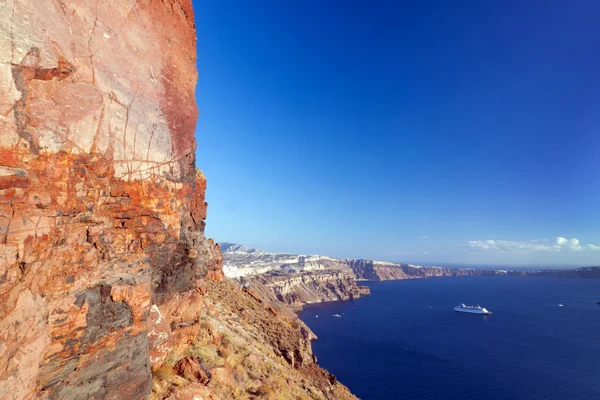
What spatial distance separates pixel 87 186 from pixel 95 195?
32 centimetres

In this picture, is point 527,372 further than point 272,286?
No

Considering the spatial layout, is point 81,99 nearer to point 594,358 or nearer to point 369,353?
point 369,353

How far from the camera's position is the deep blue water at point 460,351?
1865 inches

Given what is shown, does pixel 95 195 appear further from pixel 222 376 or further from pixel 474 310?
pixel 474 310

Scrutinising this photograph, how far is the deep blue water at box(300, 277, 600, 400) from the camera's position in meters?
47.4

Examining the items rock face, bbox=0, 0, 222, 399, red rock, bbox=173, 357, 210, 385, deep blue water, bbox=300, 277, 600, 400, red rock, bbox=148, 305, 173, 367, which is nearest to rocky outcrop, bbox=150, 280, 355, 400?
red rock, bbox=173, 357, 210, 385

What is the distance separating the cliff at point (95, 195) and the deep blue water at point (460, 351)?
4862 centimetres

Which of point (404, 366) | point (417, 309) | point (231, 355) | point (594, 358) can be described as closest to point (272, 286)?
point (417, 309)

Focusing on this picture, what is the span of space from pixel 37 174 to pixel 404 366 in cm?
6599

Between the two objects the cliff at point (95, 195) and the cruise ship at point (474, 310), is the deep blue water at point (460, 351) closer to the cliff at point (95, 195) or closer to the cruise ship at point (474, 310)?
the cruise ship at point (474, 310)

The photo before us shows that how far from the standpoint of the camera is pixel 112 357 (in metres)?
6.94

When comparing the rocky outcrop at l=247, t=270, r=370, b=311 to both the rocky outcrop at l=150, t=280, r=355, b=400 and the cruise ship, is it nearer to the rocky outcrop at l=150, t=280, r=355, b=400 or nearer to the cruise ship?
the cruise ship

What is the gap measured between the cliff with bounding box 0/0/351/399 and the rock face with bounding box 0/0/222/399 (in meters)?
0.02

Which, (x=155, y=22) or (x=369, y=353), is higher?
(x=155, y=22)
